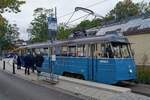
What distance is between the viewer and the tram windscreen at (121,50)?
2303 centimetres

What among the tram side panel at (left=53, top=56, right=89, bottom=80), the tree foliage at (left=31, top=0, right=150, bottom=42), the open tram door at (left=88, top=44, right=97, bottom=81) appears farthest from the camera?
the tree foliage at (left=31, top=0, right=150, bottom=42)

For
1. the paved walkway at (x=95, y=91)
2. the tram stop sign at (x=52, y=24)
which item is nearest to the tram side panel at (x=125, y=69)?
the paved walkway at (x=95, y=91)

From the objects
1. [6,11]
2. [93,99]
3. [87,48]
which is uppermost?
[6,11]

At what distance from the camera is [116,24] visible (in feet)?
133

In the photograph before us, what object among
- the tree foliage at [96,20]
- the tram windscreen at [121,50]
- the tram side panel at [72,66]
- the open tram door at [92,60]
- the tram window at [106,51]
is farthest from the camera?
the tree foliage at [96,20]

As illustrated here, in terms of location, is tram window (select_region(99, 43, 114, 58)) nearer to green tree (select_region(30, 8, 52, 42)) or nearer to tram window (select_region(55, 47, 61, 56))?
tram window (select_region(55, 47, 61, 56))

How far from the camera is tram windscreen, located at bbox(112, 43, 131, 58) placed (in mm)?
23034

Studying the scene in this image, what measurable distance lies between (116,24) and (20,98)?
1009 inches

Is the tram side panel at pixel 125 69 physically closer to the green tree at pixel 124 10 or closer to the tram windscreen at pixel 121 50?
the tram windscreen at pixel 121 50

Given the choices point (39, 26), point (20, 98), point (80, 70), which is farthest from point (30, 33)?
point (20, 98)

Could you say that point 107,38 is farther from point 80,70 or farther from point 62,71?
point 62,71

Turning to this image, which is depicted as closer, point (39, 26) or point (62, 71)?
point (62, 71)

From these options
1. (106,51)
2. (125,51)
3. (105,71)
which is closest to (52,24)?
(106,51)

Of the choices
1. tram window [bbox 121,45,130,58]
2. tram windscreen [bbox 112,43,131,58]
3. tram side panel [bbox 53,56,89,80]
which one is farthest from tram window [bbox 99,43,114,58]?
tram side panel [bbox 53,56,89,80]
